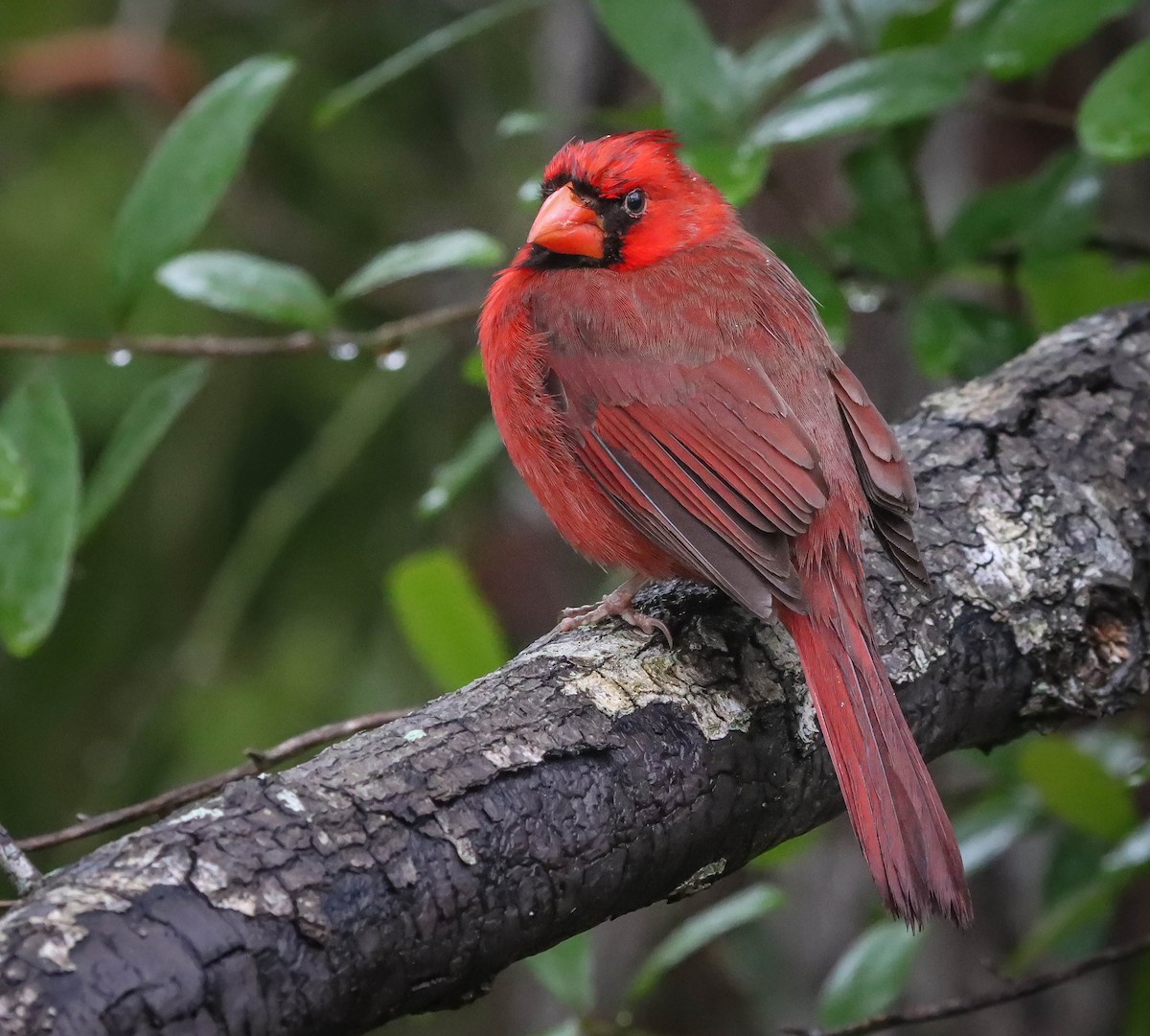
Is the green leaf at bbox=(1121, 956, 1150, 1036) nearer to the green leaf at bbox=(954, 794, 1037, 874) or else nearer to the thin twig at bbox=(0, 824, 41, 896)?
the green leaf at bbox=(954, 794, 1037, 874)

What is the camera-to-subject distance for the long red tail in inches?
80.1

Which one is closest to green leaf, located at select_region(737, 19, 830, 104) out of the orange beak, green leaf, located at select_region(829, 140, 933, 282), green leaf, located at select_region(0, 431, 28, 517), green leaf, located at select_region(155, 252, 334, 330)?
green leaf, located at select_region(829, 140, 933, 282)

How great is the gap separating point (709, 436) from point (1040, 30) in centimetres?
104

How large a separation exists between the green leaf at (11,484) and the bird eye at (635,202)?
1.42 metres

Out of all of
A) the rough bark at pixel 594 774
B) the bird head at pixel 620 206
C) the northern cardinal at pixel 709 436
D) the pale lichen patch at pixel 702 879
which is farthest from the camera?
the bird head at pixel 620 206

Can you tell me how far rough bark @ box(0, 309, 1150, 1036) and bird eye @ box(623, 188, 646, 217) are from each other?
0.77 m

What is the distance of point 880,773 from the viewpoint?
6.91 feet

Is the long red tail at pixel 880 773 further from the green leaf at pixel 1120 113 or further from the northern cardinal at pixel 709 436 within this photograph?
the green leaf at pixel 1120 113

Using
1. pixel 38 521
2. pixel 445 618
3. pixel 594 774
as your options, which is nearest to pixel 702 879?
pixel 594 774

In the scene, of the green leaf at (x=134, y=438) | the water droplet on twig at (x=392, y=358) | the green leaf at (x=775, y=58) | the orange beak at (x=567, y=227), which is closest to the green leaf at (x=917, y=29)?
the green leaf at (x=775, y=58)

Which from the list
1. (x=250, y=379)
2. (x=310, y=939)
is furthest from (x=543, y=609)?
(x=310, y=939)

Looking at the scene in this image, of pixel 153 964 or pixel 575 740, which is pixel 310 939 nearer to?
pixel 153 964

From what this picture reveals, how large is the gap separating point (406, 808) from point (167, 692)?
2.56 meters

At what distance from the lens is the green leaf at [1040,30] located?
2.80 metres
